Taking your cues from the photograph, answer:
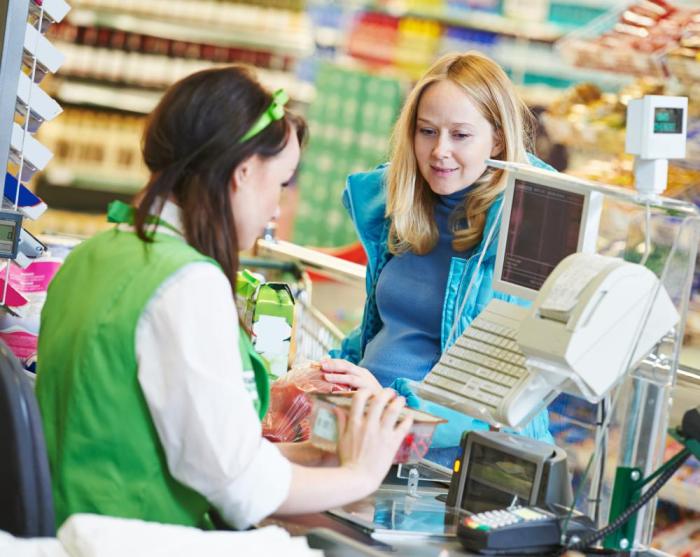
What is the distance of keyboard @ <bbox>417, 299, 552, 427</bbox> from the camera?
6.49 feet

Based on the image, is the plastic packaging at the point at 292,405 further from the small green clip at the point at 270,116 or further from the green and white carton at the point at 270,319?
Result: the small green clip at the point at 270,116

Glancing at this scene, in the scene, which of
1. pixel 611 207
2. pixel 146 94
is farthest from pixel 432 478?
pixel 146 94

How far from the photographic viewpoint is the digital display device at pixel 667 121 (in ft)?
6.56

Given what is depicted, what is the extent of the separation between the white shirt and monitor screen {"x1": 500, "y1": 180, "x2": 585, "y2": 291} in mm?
651

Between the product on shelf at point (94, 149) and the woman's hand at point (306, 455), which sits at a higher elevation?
the product on shelf at point (94, 149)

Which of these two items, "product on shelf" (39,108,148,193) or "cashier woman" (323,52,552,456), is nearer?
"cashier woman" (323,52,552,456)

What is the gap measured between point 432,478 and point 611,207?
68cm

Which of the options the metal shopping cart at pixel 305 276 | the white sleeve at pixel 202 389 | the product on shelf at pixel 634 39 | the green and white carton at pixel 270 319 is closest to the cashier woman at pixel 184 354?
the white sleeve at pixel 202 389

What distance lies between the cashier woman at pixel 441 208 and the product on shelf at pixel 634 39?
216 cm

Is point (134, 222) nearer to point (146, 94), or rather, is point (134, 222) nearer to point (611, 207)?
point (611, 207)

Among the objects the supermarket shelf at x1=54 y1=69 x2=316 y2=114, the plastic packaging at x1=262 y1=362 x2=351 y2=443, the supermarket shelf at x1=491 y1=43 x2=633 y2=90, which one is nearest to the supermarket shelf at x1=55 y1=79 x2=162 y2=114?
the supermarket shelf at x1=54 y1=69 x2=316 y2=114

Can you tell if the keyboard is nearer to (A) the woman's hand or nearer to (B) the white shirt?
(A) the woman's hand

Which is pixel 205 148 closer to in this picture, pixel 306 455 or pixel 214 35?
pixel 306 455

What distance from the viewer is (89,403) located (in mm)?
1771
